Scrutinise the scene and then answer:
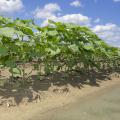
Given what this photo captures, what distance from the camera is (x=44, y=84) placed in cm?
963

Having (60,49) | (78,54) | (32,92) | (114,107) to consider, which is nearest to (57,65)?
(60,49)

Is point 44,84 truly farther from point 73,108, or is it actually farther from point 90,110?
point 90,110

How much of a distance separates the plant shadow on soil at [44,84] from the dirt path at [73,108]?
0.30m

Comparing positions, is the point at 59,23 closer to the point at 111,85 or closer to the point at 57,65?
the point at 57,65

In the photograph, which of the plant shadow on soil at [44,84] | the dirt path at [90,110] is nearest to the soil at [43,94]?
the plant shadow on soil at [44,84]

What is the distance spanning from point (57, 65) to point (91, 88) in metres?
1.45

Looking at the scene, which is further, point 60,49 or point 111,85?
point 111,85

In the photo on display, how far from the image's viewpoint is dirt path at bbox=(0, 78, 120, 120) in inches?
289

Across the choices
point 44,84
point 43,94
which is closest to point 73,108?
point 43,94

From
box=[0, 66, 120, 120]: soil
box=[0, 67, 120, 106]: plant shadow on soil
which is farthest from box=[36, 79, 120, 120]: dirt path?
box=[0, 67, 120, 106]: plant shadow on soil

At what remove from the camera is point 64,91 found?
9.59 metres

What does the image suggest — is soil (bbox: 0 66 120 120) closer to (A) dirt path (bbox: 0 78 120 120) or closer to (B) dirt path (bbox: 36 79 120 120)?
(A) dirt path (bbox: 0 78 120 120)

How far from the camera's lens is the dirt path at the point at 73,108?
24.1 ft

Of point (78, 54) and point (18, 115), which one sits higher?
point (78, 54)
